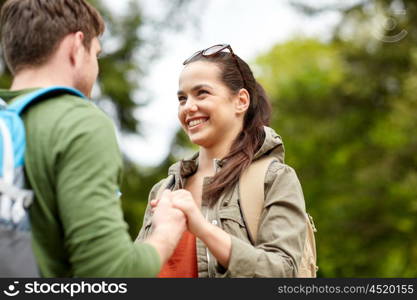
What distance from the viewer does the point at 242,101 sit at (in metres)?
3.82

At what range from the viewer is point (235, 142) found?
3750mm

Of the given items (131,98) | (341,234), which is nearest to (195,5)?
(131,98)

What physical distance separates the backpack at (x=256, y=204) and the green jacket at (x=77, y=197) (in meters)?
0.83

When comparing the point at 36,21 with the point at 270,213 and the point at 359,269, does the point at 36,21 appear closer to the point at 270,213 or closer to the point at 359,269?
the point at 270,213

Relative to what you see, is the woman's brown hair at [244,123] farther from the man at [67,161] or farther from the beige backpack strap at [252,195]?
the man at [67,161]

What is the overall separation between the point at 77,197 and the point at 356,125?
23832 mm

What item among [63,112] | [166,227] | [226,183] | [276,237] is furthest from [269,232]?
[63,112]

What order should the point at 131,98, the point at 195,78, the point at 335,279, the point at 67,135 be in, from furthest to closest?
the point at 131,98 < the point at 195,78 < the point at 335,279 < the point at 67,135

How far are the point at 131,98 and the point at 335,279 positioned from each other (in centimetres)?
1959

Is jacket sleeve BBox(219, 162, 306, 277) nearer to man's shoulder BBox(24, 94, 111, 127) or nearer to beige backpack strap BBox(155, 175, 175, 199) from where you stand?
beige backpack strap BBox(155, 175, 175, 199)

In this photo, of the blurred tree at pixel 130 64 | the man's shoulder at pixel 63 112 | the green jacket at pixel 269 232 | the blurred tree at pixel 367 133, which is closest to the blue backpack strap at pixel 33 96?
the man's shoulder at pixel 63 112

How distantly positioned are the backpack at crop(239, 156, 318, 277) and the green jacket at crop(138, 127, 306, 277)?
0.02 metres

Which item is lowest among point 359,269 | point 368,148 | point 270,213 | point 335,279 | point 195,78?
point 335,279

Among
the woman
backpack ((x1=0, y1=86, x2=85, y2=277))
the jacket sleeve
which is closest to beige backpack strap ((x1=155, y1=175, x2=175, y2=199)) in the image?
the woman
